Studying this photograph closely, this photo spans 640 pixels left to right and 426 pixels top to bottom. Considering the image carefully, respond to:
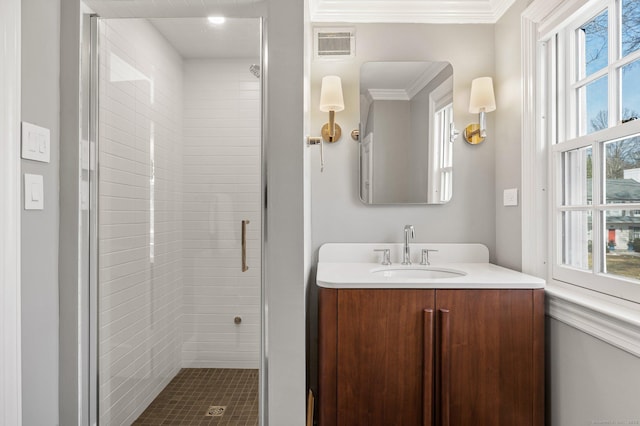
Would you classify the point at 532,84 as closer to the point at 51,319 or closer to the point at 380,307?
the point at 380,307

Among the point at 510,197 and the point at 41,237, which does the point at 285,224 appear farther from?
the point at 510,197

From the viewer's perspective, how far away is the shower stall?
156cm

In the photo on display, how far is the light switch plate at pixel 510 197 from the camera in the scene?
78.4 inches

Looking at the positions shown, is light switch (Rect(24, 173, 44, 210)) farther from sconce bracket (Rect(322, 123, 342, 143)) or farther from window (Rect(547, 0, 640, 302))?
window (Rect(547, 0, 640, 302))

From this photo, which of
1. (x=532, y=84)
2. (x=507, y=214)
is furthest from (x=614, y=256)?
(x=532, y=84)

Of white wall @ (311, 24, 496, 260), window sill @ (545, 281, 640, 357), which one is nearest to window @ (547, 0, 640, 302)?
window sill @ (545, 281, 640, 357)

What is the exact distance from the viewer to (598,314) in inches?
54.9

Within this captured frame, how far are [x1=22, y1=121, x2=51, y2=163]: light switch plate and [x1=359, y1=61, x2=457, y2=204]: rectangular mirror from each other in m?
1.51

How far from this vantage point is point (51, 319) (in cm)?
142

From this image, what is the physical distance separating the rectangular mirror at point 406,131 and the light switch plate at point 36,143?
1.51 metres

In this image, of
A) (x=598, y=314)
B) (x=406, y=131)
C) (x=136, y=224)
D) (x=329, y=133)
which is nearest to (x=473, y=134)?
(x=406, y=131)

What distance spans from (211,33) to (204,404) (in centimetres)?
154
